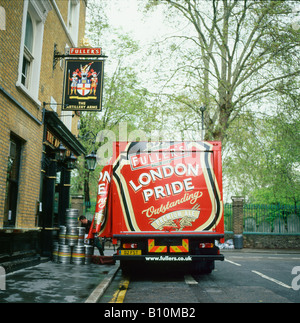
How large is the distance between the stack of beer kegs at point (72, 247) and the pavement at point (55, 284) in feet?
2.08

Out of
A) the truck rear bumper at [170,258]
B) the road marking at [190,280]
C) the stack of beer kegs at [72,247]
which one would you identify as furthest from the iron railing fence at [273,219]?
the truck rear bumper at [170,258]

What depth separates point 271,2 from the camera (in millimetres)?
17094

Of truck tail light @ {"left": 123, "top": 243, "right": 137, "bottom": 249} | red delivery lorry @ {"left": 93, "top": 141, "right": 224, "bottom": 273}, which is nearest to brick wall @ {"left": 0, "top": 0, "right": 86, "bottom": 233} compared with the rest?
red delivery lorry @ {"left": 93, "top": 141, "right": 224, "bottom": 273}

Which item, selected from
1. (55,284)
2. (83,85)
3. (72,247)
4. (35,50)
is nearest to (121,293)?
(55,284)

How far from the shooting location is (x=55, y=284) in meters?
7.09

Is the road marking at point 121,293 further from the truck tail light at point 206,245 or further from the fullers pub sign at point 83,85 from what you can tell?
the fullers pub sign at point 83,85

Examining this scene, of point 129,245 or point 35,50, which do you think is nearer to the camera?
point 129,245

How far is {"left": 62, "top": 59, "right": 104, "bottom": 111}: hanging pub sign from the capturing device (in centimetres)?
1127

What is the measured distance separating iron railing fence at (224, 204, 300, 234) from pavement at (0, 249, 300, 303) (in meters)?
15.4

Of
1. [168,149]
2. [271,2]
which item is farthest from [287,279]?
[271,2]

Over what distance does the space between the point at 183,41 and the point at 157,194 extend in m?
13.7

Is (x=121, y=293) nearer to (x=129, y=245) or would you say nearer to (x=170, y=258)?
(x=129, y=245)

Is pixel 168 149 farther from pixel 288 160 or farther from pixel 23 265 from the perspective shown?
pixel 288 160

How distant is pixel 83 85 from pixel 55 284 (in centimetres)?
652
